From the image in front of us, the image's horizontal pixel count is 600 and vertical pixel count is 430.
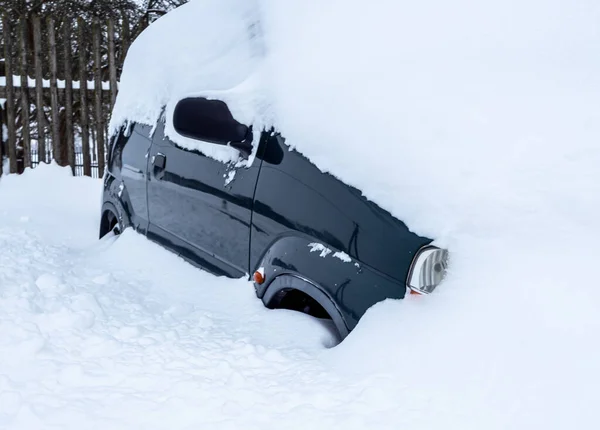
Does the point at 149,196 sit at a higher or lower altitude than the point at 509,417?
higher

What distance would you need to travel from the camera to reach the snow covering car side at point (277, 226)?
2.12 metres

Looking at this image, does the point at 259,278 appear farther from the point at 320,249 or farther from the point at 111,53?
the point at 111,53

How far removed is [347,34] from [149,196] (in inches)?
68.0

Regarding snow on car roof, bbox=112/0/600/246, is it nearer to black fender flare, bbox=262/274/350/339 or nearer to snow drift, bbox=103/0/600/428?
snow drift, bbox=103/0/600/428

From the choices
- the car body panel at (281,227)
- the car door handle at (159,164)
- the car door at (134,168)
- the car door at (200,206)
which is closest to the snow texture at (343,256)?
the car body panel at (281,227)

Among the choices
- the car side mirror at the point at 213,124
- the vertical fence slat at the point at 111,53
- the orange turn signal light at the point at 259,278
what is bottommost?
the orange turn signal light at the point at 259,278

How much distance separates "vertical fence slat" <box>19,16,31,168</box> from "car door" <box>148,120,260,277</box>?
16.0 ft

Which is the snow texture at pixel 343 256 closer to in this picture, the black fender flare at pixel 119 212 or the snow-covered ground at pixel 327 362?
the snow-covered ground at pixel 327 362

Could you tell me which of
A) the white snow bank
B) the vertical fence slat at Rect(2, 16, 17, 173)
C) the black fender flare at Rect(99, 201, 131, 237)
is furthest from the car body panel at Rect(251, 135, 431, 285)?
the vertical fence slat at Rect(2, 16, 17, 173)

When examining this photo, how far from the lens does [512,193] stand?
197 cm

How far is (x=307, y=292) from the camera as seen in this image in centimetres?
236

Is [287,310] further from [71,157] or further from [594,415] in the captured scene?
[71,157]

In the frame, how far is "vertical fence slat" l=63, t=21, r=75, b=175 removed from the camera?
7.78 metres

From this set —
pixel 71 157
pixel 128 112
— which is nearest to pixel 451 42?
pixel 128 112
